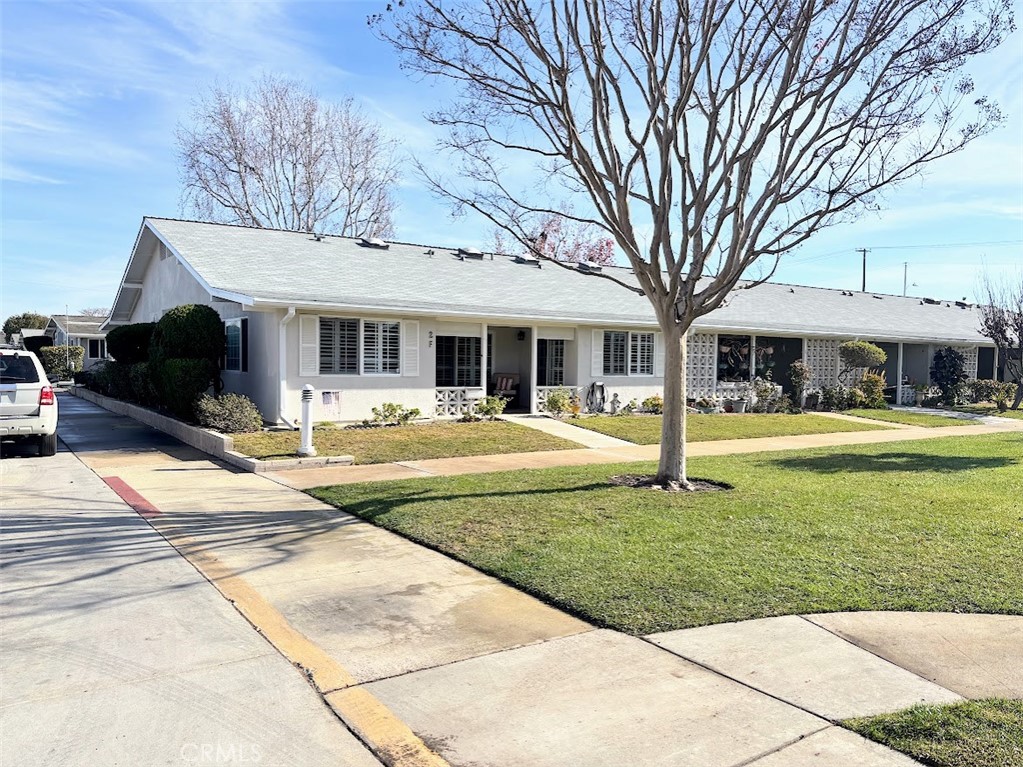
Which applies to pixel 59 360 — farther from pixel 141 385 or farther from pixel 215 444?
pixel 215 444

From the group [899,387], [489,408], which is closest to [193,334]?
[489,408]

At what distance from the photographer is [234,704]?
3.95 metres

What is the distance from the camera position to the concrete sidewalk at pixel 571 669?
3.58m

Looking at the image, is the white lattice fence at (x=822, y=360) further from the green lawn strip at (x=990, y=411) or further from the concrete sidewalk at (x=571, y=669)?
the concrete sidewalk at (x=571, y=669)

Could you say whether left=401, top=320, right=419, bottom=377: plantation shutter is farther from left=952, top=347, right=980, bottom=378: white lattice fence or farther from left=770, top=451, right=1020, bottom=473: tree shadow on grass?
left=952, top=347, right=980, bottom=378: white lattice fence

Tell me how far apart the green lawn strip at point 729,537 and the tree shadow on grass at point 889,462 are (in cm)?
25

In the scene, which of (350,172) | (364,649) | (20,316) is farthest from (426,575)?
(20,316)

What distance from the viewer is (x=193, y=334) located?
16.1 m

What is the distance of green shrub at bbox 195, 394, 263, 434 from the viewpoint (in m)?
14.2

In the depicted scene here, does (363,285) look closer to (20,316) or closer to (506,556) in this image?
(506,556)

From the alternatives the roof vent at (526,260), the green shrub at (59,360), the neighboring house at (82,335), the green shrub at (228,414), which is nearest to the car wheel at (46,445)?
the green shrub at (228,414)

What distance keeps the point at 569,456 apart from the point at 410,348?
525 centimetres

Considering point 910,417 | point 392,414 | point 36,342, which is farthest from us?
point 36,342

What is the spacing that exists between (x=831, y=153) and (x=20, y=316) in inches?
2790
